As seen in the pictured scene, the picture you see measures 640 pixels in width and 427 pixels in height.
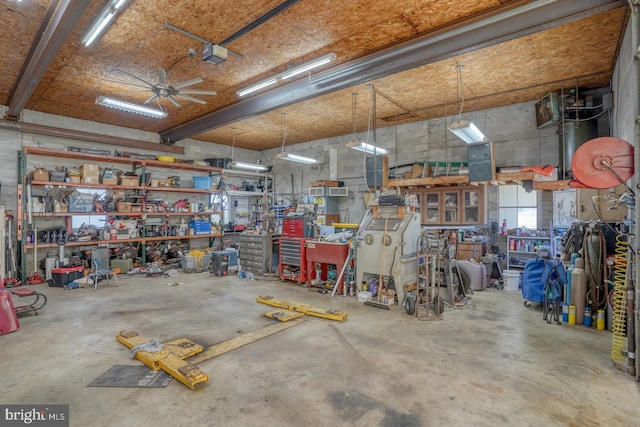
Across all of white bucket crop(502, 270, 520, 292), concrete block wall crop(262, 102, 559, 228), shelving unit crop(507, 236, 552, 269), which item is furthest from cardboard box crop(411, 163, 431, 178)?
white bucket crop(502, 270, 520, 292)

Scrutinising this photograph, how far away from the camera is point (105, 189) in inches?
310

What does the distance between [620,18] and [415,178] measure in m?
4.13

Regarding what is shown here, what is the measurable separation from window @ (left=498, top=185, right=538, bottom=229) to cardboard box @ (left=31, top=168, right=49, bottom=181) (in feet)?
32.0

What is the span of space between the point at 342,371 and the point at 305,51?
13.7 feet

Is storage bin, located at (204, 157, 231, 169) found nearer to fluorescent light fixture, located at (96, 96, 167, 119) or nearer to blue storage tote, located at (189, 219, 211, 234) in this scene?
blue storage tote, located at (189, 219, 211, 234)

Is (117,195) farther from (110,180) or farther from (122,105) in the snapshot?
(122,105)

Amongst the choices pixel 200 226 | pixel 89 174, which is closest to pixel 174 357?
pixel 89 174

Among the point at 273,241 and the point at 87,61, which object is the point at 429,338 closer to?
the point at 273,241

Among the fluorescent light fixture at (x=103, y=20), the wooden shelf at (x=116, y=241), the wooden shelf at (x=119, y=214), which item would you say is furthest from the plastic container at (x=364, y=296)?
the wooden shelf at (x=119, y=214)

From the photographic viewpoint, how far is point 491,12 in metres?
3.60

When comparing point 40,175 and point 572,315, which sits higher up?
point 40,175

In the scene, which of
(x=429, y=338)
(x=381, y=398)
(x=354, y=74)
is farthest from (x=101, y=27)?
(x=429, y=338)

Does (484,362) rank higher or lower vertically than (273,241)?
lower

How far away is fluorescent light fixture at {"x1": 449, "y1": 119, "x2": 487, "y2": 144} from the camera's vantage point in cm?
495
